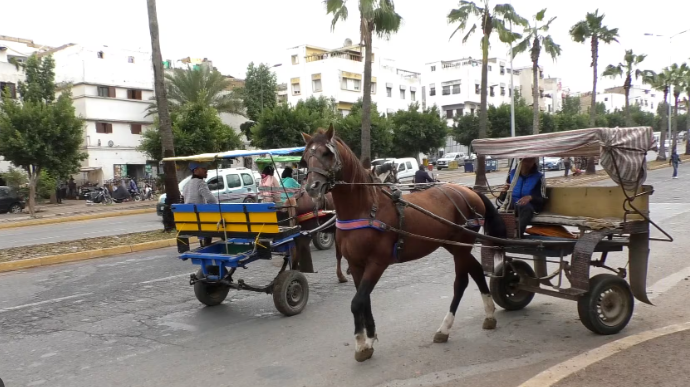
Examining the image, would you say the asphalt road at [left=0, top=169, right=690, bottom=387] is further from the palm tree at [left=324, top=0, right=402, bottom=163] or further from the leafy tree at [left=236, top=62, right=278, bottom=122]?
the leafy tree at [left=236, top=62, right=278, bottom=122]

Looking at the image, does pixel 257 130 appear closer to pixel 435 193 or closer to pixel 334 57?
pixel 334 57

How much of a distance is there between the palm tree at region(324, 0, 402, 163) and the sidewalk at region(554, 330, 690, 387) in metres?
15.2

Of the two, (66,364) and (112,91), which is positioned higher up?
A: (112,91)

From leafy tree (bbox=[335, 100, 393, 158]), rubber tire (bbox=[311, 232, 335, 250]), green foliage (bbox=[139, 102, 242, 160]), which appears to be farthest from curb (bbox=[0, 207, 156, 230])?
leafy tree (bbox=[335, 100, 393, 158])

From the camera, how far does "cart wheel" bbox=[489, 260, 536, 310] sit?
626 cm

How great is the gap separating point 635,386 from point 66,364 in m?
4.98

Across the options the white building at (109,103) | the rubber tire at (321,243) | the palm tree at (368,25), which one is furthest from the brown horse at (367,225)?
the white building at (109,103)

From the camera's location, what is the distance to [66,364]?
529 cm

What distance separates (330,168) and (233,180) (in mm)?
15704

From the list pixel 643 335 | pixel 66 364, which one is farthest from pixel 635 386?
pixel 66 364

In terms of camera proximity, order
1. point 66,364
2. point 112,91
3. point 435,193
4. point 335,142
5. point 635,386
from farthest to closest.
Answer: point 112,91, point 435,193, point 66,364, point 335,142, point 635,386

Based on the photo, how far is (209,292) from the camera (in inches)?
287

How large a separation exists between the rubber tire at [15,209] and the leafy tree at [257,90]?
2235cm

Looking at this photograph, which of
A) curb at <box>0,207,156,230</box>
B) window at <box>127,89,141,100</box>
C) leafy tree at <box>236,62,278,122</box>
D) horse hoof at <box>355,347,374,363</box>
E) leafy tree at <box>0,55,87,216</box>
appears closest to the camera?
horse hoof at <box>355,347,374,363</box>
